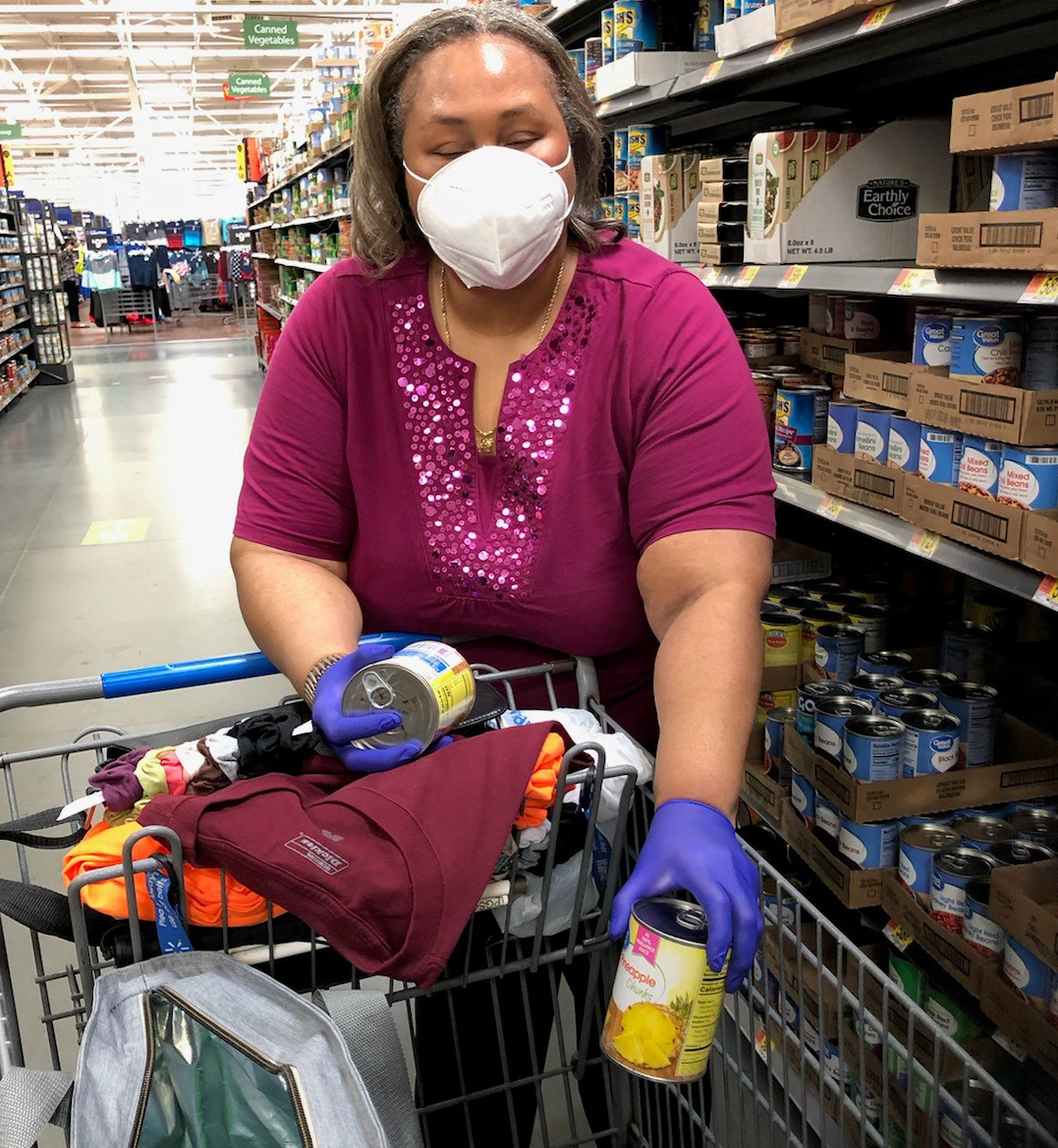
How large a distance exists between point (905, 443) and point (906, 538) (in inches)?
7.6

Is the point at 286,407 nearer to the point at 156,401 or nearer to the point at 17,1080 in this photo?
the point at 17,1080

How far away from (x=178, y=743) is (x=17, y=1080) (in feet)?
1.51

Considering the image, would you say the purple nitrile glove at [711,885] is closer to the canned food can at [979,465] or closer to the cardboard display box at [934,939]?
the cardboard display box at [934,939]

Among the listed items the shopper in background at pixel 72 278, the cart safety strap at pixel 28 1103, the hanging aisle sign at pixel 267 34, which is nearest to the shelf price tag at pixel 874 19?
the cart safety strap at pixel 28 1103

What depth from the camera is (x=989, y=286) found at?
1.74 metres

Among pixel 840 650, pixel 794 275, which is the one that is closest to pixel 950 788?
pixel 840 650

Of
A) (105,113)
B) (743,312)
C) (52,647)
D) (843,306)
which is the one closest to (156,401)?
(52,647)

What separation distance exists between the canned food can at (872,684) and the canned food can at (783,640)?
248 mm

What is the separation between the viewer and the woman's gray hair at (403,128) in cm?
146

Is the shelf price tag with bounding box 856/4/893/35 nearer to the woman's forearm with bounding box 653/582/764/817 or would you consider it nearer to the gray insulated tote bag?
the woman's forearm with bounding box 653/582/764/817

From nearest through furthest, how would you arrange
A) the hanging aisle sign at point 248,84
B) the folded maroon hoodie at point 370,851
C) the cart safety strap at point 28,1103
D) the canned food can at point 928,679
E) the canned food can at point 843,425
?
1. the cart safety strap at point 28,1103
2. the folded maroon hoodie at point 370,851
3. the canned food can at point 928,679
4. the canned food can at point 843,425
5. the hanging aisle sign at point 248,84

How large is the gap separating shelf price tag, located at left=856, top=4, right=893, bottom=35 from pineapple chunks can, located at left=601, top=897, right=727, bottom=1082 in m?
1.68

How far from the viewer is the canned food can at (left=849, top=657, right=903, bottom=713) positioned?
2207mm

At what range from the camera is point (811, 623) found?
8.33 ft
